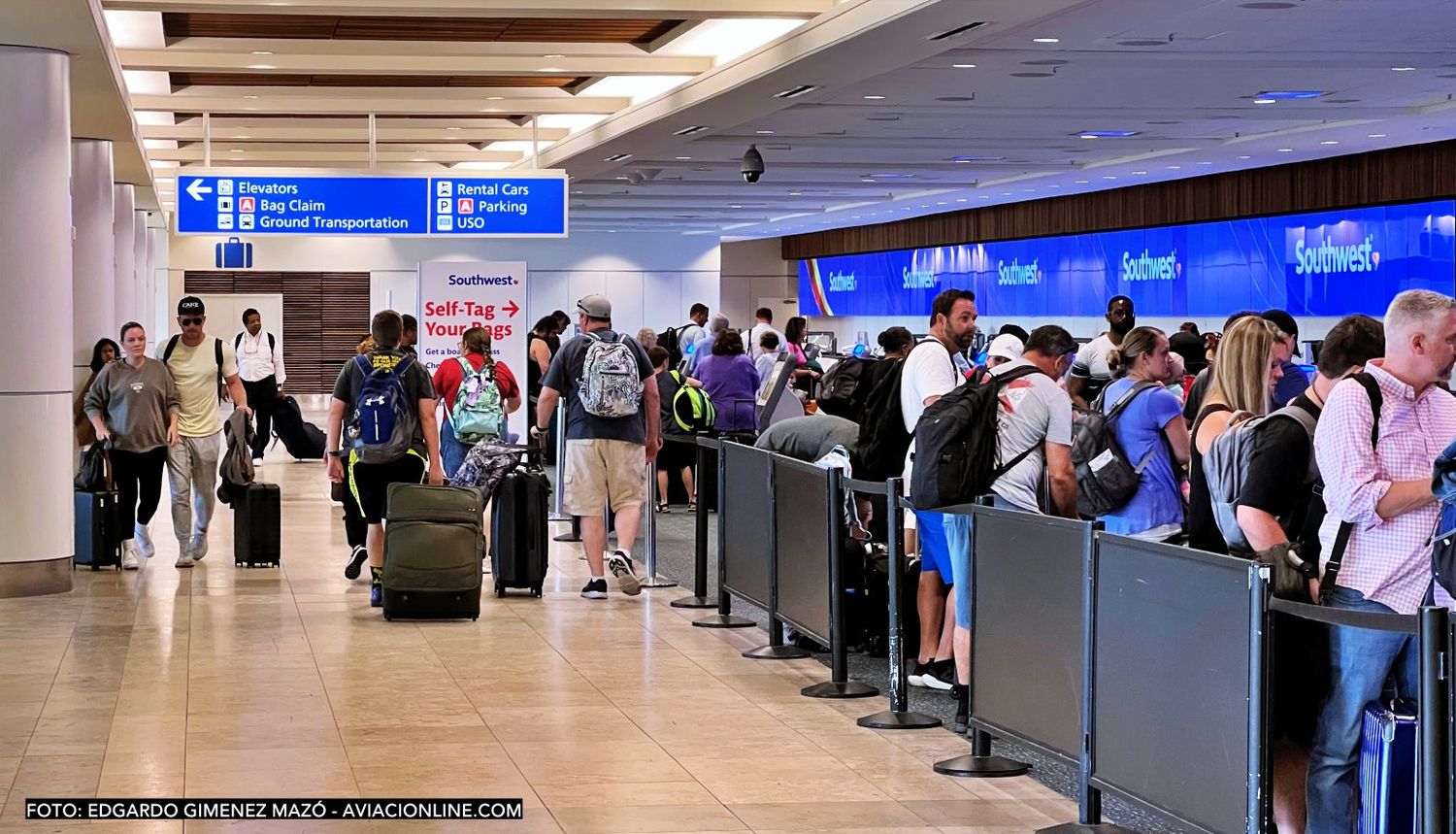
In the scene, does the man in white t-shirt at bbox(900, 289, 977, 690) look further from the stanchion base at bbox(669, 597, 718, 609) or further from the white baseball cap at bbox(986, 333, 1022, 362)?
the stanchion base at bbox(669, 597, 718, 609)

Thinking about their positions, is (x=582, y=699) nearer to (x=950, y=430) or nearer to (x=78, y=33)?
(x=950, y=430)

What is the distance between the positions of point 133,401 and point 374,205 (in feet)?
13.5

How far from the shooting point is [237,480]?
1169 cm

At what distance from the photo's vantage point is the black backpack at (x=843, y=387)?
1188cm

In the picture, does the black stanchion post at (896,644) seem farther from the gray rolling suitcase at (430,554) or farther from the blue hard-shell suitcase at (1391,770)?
the gray rolling suitcase at (430,554)

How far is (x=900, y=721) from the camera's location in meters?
6.75

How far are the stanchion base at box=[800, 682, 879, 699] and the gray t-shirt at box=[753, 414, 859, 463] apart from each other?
140 cm

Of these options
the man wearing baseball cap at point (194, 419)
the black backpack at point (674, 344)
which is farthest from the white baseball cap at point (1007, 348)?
the black backpack at point (674, 344)

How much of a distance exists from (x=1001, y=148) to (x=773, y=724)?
38.8 feet

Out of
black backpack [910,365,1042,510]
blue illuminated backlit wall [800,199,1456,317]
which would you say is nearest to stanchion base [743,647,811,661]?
black backpack [910,365,1042,510]

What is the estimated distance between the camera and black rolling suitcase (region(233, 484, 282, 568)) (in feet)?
37.4

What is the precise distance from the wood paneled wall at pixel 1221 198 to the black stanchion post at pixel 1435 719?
46.3ft

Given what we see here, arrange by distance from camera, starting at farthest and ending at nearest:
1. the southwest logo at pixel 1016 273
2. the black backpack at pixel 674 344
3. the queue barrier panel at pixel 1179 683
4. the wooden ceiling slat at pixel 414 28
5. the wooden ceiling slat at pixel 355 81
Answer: the southwest logo at pixel 1016 273 → the black backpack at pixel 674 344 → the wooden ceiling slat at pixel 355 81 → the wooden ceiling slat at pixel 414 28 → the queue barrier panel at pixel 1179 683

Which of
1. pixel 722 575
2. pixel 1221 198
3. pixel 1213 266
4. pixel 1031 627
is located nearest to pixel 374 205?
pixel 722 575
